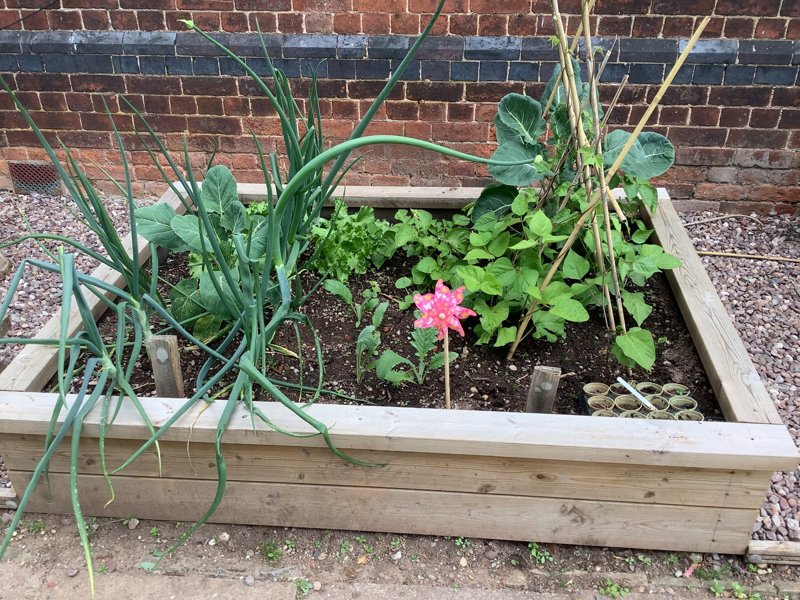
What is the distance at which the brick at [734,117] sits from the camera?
3.08 meters

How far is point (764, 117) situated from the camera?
3084 mm

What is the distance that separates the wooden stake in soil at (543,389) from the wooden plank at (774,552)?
0.61m

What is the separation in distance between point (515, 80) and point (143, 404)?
7.78 ft

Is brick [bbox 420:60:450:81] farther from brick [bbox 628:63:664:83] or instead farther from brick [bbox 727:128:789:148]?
brick [bbox 727:128:789:148]

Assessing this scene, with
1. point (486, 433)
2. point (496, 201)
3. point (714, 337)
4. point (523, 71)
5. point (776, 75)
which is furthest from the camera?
point (523, 71)

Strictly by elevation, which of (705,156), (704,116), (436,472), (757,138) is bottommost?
(436,472)

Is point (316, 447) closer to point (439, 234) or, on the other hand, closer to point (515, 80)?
point (439, 234)

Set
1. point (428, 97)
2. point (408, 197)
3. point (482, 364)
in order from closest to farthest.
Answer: point (482, 364), point (408, 197), point (428, 97)

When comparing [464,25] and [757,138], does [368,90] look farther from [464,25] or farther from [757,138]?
[757,138]

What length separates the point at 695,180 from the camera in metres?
3.32

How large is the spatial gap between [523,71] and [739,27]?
0.98 metres

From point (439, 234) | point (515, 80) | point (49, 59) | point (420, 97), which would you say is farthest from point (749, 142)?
point (49, 59)

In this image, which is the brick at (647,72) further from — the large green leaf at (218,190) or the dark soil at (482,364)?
the large green leaf at (218,190)

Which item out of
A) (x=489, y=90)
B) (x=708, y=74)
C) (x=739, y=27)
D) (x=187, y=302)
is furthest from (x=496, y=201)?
(x=739, y=27)
